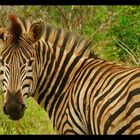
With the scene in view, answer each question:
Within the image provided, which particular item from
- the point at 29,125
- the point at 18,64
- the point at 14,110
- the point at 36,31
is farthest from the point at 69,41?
the point at 29,125

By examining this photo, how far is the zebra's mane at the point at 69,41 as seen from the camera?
17.1 ft

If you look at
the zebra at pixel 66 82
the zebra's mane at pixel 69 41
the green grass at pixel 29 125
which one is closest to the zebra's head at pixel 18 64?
the zebra at pixel 66 82

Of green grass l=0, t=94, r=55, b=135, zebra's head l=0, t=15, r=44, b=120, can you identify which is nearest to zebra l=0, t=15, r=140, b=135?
zebra's head l=0, t=15, r=44, b=120

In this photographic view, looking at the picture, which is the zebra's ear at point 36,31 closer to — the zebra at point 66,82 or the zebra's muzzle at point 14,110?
the zebra at point 66,82

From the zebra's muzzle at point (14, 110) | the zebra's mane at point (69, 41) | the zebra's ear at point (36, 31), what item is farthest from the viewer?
the zebra's mane at point (69, 41)

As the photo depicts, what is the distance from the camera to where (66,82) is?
5.14 metres

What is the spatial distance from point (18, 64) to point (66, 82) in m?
0.52

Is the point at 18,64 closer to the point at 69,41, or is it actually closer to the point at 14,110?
the point at 14,110

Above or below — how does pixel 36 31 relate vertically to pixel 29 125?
above

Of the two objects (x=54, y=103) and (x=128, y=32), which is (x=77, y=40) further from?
(x=128, y=32)

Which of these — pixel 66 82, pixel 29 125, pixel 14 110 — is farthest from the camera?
pixel 29 125

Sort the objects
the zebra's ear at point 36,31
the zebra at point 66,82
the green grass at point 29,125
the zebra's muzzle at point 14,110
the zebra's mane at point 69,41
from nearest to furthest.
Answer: the zebra at point 66,82, the zebra's muzzle at point 14,110, the zebra's ear at point 36,31, the zebra's mane at point 69,41, the green grass at point 29,125

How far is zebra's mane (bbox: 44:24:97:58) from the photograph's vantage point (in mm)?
5227
